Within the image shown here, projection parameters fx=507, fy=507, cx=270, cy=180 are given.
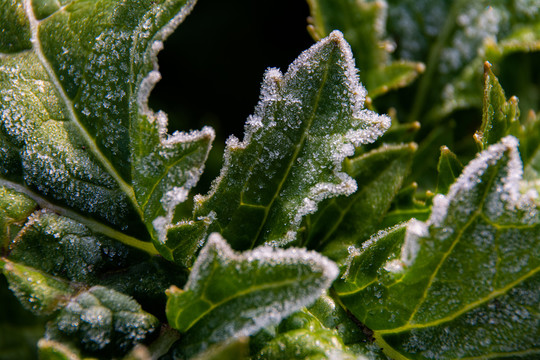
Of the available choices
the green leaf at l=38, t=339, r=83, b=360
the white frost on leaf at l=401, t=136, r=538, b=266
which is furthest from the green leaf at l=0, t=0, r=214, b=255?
the white frost on leaf at l=401, t=136, r=538, b=266

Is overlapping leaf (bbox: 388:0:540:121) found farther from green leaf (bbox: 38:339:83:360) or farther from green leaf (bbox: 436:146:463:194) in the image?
green leaf (bbox: 38:339:83:360)

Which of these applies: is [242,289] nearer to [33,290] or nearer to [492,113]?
[33,290]

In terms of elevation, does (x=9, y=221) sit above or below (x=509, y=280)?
Answer: above

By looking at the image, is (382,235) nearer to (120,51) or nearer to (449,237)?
(449,237)

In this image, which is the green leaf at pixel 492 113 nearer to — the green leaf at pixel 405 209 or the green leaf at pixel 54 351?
the green leaf at pixel 405 209

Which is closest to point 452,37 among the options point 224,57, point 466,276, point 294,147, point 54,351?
point 224,57

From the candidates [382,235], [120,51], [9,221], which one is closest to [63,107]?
[120,51]

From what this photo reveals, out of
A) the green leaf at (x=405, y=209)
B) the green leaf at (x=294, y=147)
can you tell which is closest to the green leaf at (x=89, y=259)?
the green leaf at (x=294, y=147)
